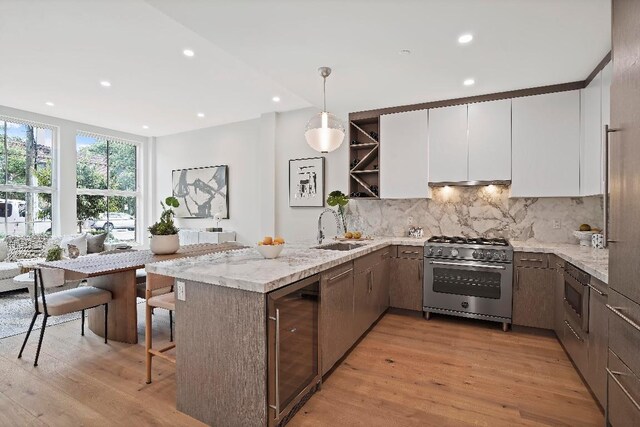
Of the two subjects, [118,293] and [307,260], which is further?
[118,293]

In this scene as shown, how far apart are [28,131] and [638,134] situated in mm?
7612

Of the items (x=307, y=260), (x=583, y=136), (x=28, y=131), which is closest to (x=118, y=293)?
(x=307, y=260)

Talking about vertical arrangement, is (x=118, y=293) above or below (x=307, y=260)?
below

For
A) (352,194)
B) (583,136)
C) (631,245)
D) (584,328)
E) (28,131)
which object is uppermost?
(28,131)

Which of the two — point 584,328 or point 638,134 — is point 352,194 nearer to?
point 584,328

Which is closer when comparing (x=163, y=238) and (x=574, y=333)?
(x=574, y=333)

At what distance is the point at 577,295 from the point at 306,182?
11.7 feet

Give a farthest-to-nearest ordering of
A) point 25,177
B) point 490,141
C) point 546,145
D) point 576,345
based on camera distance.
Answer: point 25,177 → point 490,141 → point 546,145 → point 576,345

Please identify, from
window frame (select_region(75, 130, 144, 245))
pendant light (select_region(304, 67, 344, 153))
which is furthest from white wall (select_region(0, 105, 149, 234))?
→ pendant light (select_region(304, 67, 344, 153))

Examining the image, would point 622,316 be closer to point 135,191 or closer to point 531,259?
point 531,259

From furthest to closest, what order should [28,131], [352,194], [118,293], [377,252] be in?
[28,131] < [352,194] < [377,252] < [118,293]

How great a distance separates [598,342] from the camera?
6.74 feet

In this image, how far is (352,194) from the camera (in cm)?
458

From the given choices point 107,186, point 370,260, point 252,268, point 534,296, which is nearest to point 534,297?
point 534,296
